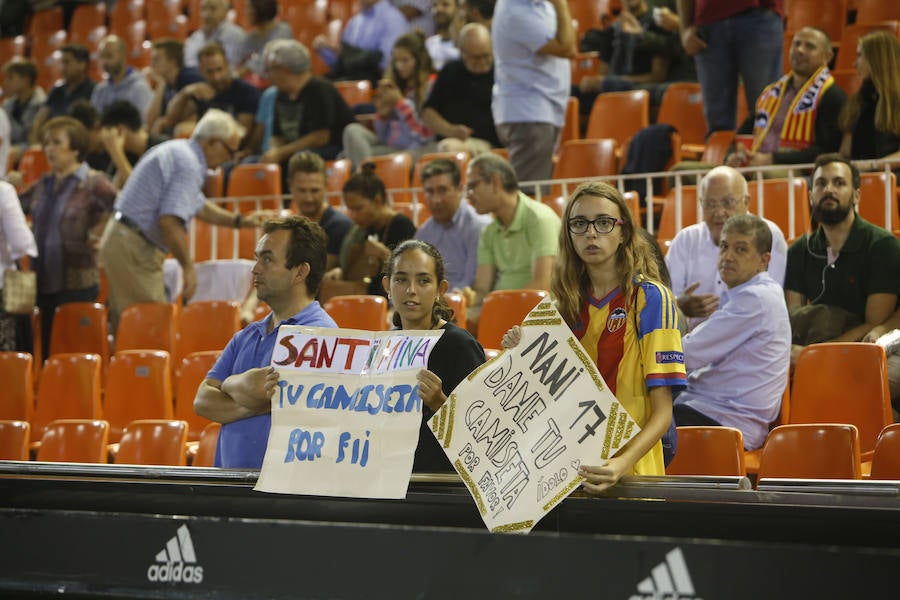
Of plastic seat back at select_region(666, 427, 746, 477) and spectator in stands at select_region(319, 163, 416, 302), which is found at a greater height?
spectator in stands at select_region(319, 163, 416, 302)

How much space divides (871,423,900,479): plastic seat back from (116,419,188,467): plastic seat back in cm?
250

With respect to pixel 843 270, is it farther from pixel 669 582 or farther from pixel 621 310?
pixel 669 582

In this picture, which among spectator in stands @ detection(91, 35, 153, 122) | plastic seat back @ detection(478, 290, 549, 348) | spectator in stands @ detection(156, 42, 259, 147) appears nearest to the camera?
plastic seat back @ detection(478, 290, 549, 348)

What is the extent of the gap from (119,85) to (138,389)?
5334mm

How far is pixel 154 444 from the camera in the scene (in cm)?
474

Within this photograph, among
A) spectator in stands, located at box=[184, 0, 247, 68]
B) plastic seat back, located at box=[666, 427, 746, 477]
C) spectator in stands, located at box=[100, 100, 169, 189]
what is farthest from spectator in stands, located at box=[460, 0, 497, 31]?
plastic seat back, located at box=[666, 427, 746, 477]

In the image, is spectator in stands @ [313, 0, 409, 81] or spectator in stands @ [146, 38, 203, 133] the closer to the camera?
spectator in stands @ [146, 38, 203, 133]

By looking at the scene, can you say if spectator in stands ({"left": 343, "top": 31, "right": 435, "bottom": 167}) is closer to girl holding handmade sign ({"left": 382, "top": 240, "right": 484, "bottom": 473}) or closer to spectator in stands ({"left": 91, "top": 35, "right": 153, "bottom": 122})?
spectator in stands ({"left": 91, "top": 35, "right": 153, "bottom": 122})

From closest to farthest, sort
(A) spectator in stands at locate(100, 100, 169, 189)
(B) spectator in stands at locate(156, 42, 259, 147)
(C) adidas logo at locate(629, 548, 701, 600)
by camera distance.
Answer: (C) adidas logo at locate(629, 548, 701, 600)
(A) spectator in stands at locate(100, 100, 169, 189)
(B) spectator in stands at locate(156, 42, 259, 147)

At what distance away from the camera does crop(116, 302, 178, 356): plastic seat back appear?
21.9 ft

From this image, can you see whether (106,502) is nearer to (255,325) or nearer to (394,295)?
(255,325)

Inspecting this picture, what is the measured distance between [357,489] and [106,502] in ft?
2.66

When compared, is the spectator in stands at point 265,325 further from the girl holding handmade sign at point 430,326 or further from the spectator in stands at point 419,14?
the spectator in stands at point 419,14

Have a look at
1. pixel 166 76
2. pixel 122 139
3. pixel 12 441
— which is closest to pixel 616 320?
pixel 12 441
